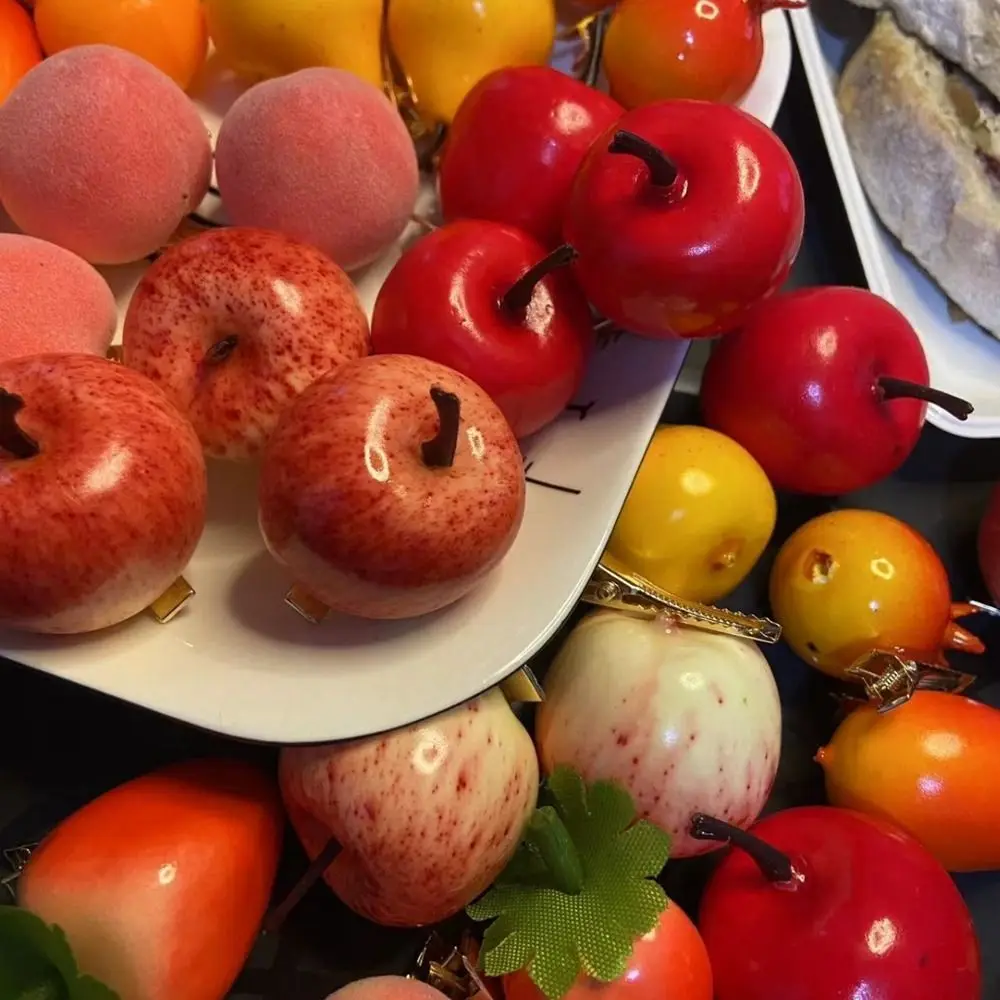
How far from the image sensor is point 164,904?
507 millimetres

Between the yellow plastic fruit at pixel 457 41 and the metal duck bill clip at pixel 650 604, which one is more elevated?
the yellow plastic fruit at pixel 457 41

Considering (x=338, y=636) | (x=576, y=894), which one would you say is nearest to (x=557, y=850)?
(x=576, y=894)

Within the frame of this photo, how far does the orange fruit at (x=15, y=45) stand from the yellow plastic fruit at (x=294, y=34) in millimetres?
125

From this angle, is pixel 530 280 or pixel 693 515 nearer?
pixel 530 280

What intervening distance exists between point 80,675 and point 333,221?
307mm

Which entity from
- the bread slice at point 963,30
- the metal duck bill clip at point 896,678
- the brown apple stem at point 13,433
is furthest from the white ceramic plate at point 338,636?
the bread slice at point 963,30

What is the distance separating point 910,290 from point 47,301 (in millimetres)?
684

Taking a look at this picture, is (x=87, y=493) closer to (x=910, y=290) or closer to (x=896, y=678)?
(x=896, y=678)

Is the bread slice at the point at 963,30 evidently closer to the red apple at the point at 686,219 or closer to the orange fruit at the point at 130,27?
the red apple at the point at 686,219

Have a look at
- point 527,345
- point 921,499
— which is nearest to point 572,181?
point 527,345

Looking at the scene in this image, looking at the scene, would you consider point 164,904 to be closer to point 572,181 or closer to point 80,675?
point 80,675

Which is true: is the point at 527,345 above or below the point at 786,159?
below

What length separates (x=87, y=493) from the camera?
467 mm

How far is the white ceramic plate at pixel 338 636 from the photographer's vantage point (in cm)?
51
